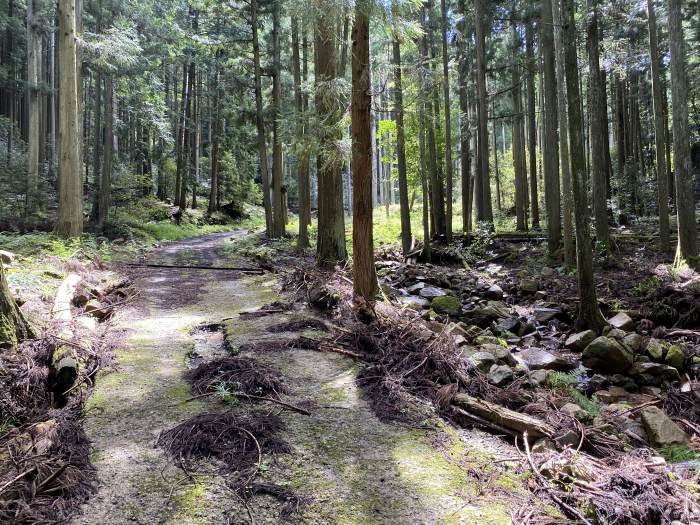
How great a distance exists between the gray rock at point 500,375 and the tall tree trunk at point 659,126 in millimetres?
9944

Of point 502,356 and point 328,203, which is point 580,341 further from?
point 328,203

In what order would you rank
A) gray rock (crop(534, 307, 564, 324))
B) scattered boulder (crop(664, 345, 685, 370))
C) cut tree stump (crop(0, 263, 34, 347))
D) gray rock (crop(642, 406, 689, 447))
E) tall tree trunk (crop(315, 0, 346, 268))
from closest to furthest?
cut tree stump (crop(0, 263, 34, 347)) < gray rock (crop(642, 406, 689, 447)) < scattered boulder (crop(664, 345, 685, 370)) < gray rock (crop(534, 307, 564, 324)) < tall tree trunk (crop(315, 0, 346, 268))

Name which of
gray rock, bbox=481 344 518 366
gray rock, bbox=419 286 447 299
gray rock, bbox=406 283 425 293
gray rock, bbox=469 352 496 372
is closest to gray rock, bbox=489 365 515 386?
gray rock, bbox=469 352 496 372

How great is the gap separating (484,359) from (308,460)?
348cm

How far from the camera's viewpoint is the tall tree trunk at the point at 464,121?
2073 cm

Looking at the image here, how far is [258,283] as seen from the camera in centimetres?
1131

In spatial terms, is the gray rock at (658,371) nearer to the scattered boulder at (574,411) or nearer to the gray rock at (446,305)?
the scattered boulder at (574,411)

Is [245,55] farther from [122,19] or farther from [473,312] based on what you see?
[473,312]

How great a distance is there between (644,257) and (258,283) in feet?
35.4

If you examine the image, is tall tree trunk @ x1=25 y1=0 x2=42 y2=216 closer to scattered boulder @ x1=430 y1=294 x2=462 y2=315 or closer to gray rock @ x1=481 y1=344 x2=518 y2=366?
scattered boulder @ x1=430 y1=294 x2=462 y2=315

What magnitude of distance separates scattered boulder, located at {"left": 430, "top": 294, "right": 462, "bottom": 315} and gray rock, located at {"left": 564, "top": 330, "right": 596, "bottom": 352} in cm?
257

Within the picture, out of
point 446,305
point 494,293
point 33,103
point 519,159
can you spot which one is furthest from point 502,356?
point 33,103

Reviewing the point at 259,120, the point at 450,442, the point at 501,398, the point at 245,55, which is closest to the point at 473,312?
the point at 501,398

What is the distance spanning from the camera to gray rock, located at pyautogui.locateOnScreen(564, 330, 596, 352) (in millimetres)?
8117
